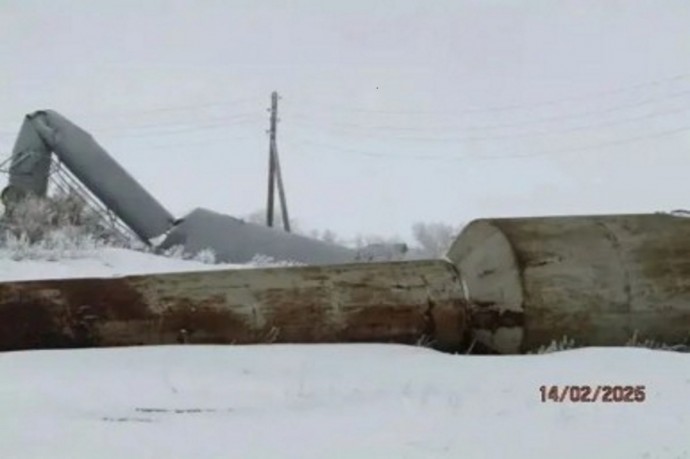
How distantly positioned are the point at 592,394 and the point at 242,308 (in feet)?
8.24

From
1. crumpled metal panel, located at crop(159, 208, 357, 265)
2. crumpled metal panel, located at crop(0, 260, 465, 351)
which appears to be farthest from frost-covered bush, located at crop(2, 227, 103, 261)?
crumpled metal panel, located at crop(0, 260, 465, 351)

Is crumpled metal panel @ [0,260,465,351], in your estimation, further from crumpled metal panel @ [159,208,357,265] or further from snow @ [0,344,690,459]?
crumpled metal panel @ [159,208,357,265]

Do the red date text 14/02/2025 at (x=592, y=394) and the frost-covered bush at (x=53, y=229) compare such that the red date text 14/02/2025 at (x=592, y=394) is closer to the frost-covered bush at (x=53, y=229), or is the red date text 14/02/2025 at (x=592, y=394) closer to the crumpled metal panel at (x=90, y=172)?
the frost-covered bush at (x=53, y=229)

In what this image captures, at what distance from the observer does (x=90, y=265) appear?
15.3 metres

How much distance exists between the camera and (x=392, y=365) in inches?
215

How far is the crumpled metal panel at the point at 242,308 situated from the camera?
602cm

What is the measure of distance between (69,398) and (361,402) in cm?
147

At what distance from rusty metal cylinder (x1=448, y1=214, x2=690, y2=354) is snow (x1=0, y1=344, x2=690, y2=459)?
73 centimetres

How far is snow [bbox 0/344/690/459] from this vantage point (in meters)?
3.81

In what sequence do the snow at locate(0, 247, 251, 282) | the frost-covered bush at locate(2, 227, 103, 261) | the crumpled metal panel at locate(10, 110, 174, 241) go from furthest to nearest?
the crumpled metal panel at locate(10, 110, 174, 241) → the frost-covered bush at locate(2, 227, 103, 261) → the snow at locate(0, 247, 251, 282)

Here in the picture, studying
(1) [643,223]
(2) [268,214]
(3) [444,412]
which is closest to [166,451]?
(3) [444,412]

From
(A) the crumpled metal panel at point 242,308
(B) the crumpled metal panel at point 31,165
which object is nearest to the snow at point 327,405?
(A) the crumpled metal panel at point 242,308

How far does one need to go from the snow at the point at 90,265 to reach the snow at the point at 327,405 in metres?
8.30

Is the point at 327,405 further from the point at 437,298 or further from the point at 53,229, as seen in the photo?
the point at 53,229
